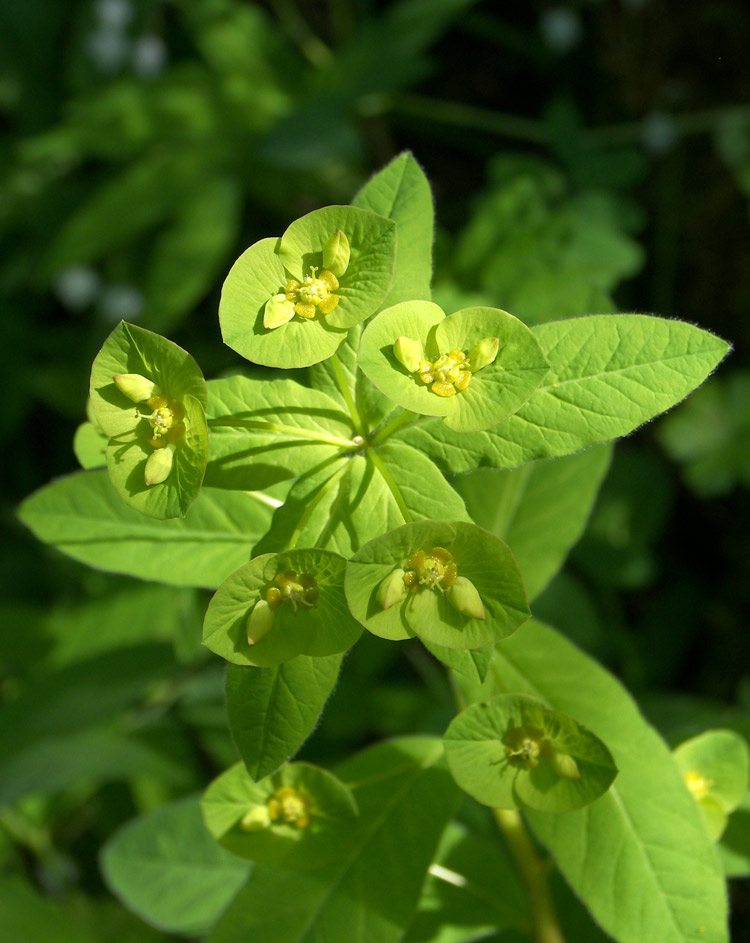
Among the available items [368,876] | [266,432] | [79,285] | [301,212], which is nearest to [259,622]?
[266,432]

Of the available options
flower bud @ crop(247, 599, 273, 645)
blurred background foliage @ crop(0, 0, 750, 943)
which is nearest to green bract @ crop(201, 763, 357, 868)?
flower bud @ crop(247, 599, 273, 645)

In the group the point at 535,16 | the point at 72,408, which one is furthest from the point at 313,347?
the point at 535,16

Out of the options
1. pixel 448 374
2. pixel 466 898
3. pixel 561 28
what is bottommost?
pixel 466 898

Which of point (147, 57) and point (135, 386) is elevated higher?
point (147, 57)

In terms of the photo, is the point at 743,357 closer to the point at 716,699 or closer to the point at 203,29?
the point at 716,699

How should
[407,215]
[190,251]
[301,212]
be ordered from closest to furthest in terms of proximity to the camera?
[407,215], [190,251], [301,212]

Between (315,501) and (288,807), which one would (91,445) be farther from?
(288,807)
